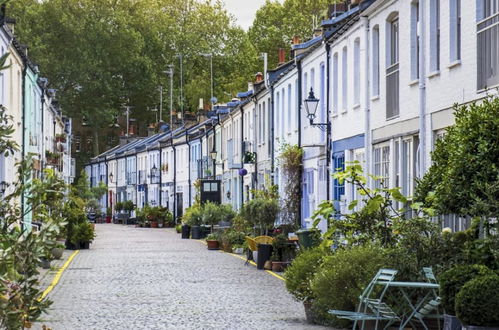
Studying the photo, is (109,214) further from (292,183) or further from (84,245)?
(292,183)

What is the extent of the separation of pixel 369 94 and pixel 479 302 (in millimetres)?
14123

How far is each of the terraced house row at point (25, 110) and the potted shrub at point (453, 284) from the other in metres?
15.5

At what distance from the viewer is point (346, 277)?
1441cm

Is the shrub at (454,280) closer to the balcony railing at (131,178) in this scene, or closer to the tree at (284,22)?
the tree at (284,22)

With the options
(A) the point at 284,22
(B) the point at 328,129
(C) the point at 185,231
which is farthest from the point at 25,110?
(A) the point at 284,22

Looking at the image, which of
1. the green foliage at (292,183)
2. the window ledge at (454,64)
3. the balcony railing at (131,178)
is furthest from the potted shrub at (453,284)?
the balcony railing at (131,178)

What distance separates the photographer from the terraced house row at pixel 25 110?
34.0m

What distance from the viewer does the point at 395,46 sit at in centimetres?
2288

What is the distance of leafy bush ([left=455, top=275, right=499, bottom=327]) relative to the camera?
1087cm

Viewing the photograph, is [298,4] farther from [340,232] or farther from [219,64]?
[340,232]

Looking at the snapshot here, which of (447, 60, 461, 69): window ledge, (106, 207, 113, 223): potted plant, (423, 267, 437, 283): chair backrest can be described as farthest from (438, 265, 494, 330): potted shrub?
(106, 207, 113, 223): potted plant

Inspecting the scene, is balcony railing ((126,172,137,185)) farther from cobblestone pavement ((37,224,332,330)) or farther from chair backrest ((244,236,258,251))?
chair backrest ((244,236,258,251))

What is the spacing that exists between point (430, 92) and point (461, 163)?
7.67 metres

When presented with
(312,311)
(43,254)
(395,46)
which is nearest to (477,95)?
(312,311)
